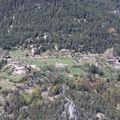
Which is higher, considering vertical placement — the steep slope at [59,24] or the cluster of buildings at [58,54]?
the steep slope at [59,24]

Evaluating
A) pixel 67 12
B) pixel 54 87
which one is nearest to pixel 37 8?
pixel 67 12

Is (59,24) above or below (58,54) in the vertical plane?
above

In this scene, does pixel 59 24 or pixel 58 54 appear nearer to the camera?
pixel 58 54

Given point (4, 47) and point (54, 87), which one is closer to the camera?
point (54, 87)

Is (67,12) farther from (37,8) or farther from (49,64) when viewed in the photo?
(49,64)

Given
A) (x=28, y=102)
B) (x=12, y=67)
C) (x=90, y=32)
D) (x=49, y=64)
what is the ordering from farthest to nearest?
(x=90, y=32) < (x=49, y=64) < (x=12, y=67) < (x=28, y=102)

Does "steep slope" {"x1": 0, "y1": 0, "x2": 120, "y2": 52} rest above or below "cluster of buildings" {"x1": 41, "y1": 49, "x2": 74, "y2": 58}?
above

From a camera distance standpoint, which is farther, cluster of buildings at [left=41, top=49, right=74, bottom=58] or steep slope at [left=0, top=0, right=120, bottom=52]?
steep slope at [left=0, top=0, right=120, bottom=52]

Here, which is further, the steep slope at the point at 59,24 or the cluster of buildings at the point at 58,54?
the steep slope at the point at 59,24
